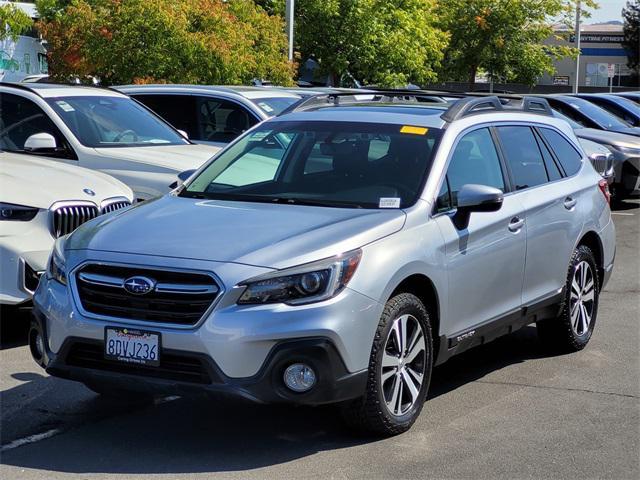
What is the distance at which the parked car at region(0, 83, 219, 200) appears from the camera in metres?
9.75

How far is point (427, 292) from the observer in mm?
5836

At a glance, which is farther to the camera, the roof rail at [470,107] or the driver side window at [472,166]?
the roof rail at [470,107]

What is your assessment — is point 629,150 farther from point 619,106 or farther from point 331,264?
point 331,264

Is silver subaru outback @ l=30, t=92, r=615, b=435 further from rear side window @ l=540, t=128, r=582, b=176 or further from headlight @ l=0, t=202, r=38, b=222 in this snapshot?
headlight @ l=0, t=202, r=38, b=222

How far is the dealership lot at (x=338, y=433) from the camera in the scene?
5.15 metres

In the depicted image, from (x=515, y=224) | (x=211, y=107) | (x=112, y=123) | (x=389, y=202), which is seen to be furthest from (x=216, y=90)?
(x=389, y=202)

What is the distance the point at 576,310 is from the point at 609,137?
33.3ft

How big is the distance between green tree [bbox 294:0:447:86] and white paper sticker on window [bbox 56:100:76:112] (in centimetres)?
1915

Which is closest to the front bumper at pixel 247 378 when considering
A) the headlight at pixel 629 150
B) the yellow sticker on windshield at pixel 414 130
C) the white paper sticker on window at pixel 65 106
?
the yellow sticker on windshield at pixel 414 130

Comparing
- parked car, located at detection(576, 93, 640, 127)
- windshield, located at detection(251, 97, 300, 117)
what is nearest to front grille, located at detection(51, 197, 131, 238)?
windshield, located at detection(251, 97, 300, 117)

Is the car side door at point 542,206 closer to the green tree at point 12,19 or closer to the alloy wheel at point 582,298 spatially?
the alloy wheel at point 582,298

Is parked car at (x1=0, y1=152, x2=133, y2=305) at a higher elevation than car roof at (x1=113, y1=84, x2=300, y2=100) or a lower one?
lower

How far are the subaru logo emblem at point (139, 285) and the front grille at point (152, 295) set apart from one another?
0.04 feet

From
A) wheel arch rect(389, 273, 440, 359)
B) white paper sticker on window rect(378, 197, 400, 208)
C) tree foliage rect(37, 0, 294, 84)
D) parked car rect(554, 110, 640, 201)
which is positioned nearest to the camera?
wheel arch rect(389, 273, 440, 359)
